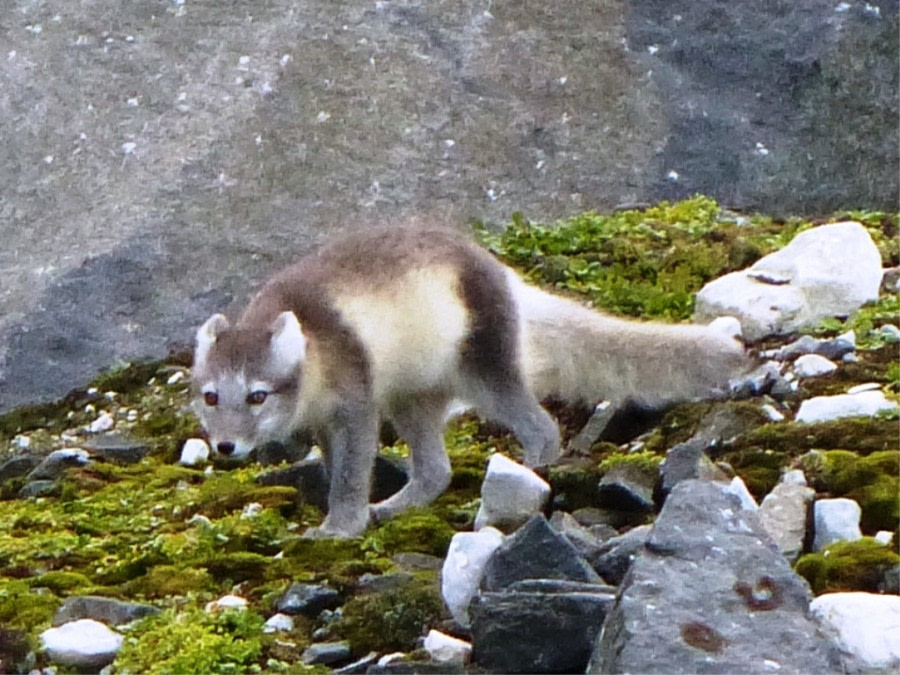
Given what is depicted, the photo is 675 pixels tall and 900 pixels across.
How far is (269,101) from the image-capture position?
31.7 feet

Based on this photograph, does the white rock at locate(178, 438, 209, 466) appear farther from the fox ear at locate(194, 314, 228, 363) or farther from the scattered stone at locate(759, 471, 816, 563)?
the scattered stone at locate(759, 471, 816, 563)

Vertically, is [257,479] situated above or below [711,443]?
below

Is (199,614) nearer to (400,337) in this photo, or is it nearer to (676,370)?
(400,337)

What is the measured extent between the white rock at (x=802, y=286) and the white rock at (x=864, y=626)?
3.16 meters

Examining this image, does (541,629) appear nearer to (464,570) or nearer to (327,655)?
(464,570)

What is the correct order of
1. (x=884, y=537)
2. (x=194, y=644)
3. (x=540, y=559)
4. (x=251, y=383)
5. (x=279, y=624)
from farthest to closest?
(x=251, y=383)
(x=884, y=537)
(x=279, y=624)
(x=194, y=644)
(x=540, y=559)

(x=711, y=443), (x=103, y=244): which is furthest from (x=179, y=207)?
(x=711, y=443)

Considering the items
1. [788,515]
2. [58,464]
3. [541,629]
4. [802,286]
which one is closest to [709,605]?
[541,629]

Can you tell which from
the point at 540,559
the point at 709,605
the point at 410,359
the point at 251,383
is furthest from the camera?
the point at 410,359

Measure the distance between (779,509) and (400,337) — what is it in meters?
1.95

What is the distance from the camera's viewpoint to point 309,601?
485 centimetres

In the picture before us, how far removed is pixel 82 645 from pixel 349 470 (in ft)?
5.48

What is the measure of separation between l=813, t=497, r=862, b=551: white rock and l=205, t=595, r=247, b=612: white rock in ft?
5.68

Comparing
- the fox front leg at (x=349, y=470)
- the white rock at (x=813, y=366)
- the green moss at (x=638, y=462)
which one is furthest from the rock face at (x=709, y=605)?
the white rock at (x=813, y=366)
